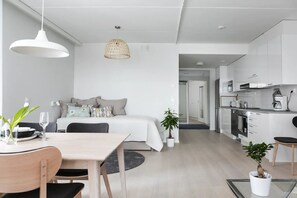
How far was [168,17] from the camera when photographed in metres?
3.51

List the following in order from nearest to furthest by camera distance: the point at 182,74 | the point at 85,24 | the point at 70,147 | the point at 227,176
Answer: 1. the point at 70,147
2. the point at 227,176
3. the point at 85,24
4. the point at 182,74

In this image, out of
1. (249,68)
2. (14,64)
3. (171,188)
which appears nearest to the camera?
(171,188)

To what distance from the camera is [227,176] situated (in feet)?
9.36

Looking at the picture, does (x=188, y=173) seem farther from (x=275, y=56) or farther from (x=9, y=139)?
(x=275, y=56)

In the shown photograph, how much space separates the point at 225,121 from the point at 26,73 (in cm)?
544

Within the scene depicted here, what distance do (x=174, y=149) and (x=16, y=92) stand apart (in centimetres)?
319

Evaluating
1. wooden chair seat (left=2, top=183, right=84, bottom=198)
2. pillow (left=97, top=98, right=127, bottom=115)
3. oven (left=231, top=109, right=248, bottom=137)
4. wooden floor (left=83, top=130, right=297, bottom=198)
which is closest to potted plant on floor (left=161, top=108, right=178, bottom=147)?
wooden floor (left=83, top=130, right=297, bottom=198)

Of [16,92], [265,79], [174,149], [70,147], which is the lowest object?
[174,149]

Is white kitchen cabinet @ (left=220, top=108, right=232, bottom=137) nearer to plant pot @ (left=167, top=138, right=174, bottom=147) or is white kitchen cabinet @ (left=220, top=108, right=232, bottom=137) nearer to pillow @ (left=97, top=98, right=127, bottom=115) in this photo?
plant pot @ (left=167, top=138, right=174, bottom=147)

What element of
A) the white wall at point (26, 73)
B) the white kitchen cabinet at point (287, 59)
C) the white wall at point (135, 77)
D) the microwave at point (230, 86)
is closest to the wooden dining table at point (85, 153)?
the white wall at point (26, 73)

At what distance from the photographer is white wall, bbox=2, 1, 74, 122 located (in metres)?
2.97

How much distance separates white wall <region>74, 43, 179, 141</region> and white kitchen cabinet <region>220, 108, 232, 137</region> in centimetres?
189

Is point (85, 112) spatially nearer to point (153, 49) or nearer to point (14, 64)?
point (14, 64)

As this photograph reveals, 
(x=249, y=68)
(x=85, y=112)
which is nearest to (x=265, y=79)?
(x=249, y=68)
